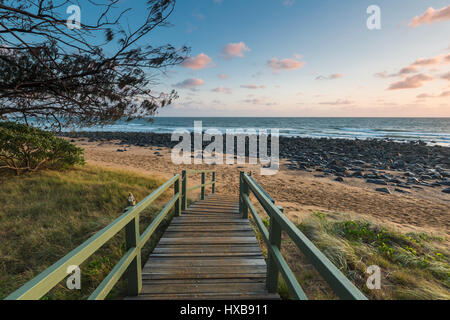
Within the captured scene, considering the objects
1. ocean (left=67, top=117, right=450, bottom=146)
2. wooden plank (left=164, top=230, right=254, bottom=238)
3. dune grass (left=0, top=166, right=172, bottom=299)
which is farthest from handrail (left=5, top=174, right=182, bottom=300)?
ocean (left=67, top=117, right=450, bottom=146)

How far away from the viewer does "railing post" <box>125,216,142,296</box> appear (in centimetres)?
234

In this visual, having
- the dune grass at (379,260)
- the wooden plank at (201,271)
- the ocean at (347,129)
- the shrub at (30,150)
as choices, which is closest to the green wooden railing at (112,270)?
the wooden plank at (201,271)

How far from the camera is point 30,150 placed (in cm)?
832

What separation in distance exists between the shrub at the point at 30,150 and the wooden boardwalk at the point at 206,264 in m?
7.06

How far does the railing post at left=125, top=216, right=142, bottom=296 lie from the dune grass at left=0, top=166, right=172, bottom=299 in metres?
0.35

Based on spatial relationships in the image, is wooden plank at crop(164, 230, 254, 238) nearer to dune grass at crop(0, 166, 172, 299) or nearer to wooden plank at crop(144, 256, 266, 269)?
dune grass at crop(0, 166, 172, 299)

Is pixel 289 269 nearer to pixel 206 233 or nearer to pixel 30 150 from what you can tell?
pixel 206 233

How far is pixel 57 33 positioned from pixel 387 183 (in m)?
14.9

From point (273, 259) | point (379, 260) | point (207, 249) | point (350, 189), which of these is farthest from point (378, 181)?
point (273, 259)

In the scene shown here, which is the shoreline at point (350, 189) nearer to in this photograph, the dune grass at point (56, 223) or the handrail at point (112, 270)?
the dune grass at point (56, 223)

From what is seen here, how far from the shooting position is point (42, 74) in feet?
12.5

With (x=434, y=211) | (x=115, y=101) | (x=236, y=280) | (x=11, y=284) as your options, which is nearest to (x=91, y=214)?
(x=11, y=284)

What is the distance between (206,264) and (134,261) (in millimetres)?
1038
